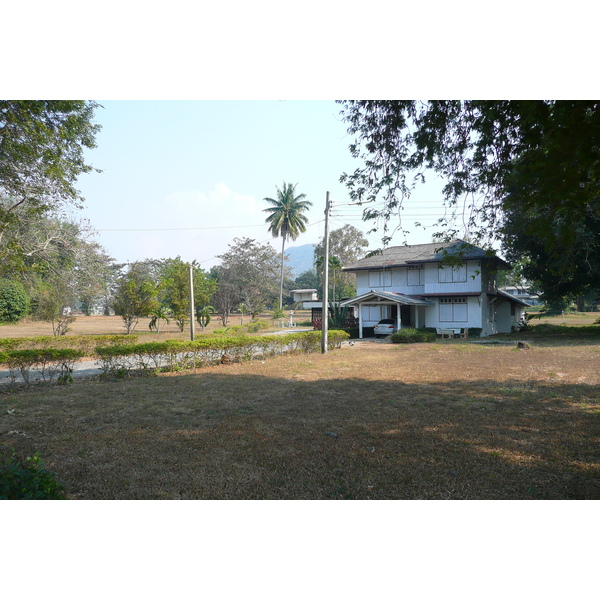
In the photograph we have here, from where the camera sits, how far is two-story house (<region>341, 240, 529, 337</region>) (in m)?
24.3

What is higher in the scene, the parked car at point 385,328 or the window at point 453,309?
the window at point 453,309

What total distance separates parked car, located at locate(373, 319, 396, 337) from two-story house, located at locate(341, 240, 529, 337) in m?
0.50

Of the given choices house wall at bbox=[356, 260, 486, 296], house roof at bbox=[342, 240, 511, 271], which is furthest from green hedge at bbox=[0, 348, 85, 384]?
house wall at bbox=[356, 260, 486, 296]

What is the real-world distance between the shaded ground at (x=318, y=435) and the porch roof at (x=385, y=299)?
42.8ft

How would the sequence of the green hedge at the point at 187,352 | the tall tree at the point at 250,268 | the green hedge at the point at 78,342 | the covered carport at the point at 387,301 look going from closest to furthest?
the green hedge at the point at 187,352, the green hedge at the point at 78,342, the covered carport at the point at 387,301, the tall tree at the point at 250,268

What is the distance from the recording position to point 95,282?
19453mm

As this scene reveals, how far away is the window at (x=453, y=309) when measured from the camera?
25.0m

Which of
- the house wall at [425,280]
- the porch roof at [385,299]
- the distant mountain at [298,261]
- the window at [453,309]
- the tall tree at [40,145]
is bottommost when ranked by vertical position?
the window at [453,309]

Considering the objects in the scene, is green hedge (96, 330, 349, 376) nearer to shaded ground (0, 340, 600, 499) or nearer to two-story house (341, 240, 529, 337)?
shaded ground (0, 340, 600, 499)

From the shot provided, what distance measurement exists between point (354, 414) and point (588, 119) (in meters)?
5.23

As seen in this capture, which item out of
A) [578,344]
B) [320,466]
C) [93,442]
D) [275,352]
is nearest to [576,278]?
[578,344]

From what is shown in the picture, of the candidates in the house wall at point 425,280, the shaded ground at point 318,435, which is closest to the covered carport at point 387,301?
the house wall at point 425,280

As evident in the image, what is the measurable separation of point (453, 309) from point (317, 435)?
21.9 metres

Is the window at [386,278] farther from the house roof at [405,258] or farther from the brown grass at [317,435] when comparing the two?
the brown grass at [317,435]
